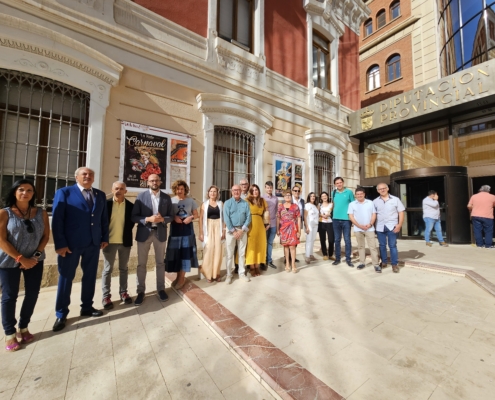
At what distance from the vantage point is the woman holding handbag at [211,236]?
13.4ft

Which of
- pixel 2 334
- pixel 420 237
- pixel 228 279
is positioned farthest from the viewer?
pixel 420 237

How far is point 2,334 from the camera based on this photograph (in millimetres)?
2537

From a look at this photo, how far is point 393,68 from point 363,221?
47.7ft

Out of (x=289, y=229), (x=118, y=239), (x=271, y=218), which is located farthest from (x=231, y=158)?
(x=118, y=239)

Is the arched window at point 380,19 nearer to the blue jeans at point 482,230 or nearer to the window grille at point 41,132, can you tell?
the blue jeans at point 482,230

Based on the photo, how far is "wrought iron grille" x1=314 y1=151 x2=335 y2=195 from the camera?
891cm

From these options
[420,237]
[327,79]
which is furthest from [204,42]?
[420,237]

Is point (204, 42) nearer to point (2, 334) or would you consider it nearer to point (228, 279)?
point (228, 279)

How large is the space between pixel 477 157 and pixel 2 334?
39.1ft

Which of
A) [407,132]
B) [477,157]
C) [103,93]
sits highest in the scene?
[407,132]

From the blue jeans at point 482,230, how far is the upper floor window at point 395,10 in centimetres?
1431

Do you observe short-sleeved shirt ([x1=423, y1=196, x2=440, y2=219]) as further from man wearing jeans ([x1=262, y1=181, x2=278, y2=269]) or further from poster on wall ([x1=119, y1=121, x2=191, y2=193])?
poster on wall ([x1=119, y1=121, x2=191, y2=193])

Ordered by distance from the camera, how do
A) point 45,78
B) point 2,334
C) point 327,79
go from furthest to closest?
point 327,79, point 45,78, point 2,334

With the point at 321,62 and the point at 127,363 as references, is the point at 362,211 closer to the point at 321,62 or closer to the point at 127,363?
the point at 127,363
